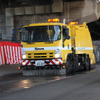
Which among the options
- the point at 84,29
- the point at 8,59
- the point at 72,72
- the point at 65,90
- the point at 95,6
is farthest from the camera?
the point at 95,6

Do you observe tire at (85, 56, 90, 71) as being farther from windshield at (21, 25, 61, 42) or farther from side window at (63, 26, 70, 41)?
windshield at (21, 25, 61, 42)

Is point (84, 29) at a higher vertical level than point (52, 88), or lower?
higher

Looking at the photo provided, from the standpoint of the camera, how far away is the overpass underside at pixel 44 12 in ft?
97.6

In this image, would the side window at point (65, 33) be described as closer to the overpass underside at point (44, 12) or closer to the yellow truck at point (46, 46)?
the yellow truck at point (46, 46)

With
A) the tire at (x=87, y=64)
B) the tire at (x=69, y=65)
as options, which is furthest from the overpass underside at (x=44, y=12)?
the tire at (x=69, y=65)

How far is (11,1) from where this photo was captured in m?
31.4

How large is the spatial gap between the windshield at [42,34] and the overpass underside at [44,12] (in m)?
10.7

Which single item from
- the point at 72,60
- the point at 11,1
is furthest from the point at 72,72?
the point at 11,1

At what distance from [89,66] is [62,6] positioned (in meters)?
8.32

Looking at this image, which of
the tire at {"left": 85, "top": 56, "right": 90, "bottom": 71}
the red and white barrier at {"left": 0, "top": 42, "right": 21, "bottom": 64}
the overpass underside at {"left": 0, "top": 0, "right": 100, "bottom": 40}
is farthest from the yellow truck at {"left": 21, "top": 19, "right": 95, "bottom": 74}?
the overpass underside at {"left": 0, "top": 0, "right": 100, "bottom": 40}

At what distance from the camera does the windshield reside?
17.8 meters

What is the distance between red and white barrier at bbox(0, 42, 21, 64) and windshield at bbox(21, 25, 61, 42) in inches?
280

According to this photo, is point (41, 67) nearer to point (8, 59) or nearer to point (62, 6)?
point (8, 59)

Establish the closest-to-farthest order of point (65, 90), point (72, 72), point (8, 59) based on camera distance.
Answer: point (65, 90) → point (72, 72) → point (8, 59)
